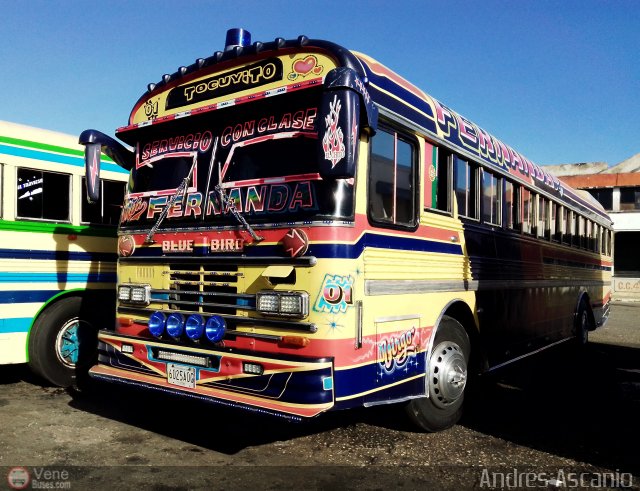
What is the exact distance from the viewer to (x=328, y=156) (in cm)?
356

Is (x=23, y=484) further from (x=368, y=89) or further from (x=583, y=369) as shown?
(x=583, y=369)

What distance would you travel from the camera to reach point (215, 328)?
4.34 metres

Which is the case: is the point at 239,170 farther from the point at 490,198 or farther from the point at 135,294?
the point at 490,198

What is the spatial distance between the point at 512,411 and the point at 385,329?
248 centimetres

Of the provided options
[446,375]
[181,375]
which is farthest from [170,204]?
[446,375]

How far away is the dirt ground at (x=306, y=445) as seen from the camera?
3.99 m

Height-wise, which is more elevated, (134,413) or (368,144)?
(368,144)

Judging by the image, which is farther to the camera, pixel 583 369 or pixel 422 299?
pixel 583 369

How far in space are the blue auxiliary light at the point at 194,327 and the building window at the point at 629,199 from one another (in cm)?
3395

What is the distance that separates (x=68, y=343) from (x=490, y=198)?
4.98 metres

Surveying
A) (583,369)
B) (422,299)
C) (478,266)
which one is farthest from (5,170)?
(583,369)

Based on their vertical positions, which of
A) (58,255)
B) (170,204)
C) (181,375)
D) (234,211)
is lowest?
(181,375)

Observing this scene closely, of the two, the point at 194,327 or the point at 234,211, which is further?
the point at 194,327

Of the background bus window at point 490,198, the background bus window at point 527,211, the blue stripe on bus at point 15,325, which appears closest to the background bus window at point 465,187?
the background bus window at point 490,198
